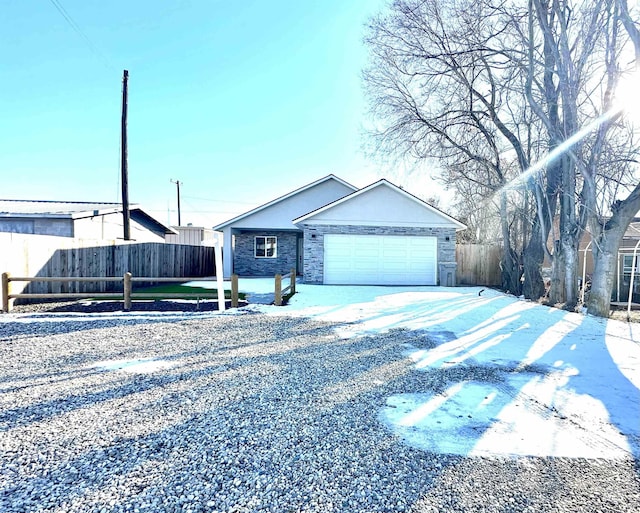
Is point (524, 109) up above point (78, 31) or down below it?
below

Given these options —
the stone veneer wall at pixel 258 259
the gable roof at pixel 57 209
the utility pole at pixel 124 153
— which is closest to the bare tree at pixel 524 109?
the stone veneer wall at pixel 258 259

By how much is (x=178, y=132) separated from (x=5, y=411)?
57.5 ft

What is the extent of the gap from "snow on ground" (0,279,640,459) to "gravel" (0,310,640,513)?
0.71 ft

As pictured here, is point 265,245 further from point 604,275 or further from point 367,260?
point 604,275

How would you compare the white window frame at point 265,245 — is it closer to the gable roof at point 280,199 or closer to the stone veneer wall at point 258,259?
the stone veneer wall at point 258,259

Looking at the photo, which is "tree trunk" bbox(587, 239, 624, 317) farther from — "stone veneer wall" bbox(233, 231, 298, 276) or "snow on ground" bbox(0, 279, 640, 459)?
"stone veneer wall" bbox(233, 231, 298, 276)

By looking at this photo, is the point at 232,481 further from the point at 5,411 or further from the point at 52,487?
the point at 5,411

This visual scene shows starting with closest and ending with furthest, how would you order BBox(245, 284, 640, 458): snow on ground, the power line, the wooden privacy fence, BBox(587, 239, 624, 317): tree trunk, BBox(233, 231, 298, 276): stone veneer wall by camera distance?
BBox(245, 284, 640, 458): snow on ground
BBox(587, 239, 624, 317): tree trunk
the power line
the wooden privacy fence
BBox(233, 231, 298, 276): stone veneer wall

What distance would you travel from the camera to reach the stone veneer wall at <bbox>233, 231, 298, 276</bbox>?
64.2 ft

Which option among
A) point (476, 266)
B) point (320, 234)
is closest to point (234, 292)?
point (320, 234)

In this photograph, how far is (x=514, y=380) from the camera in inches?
171

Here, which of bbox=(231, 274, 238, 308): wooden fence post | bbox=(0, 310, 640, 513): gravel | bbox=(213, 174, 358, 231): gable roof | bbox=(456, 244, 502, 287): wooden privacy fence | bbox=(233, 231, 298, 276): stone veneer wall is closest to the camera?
bbox=(0, 310, 640, 513): gravel

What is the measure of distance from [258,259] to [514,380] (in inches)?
653

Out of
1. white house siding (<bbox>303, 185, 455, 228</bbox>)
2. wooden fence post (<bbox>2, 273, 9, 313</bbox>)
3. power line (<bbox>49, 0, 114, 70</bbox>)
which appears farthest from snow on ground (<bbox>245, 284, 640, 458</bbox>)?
power line (<bbox>49, 0, 114, 70</bbox>)
